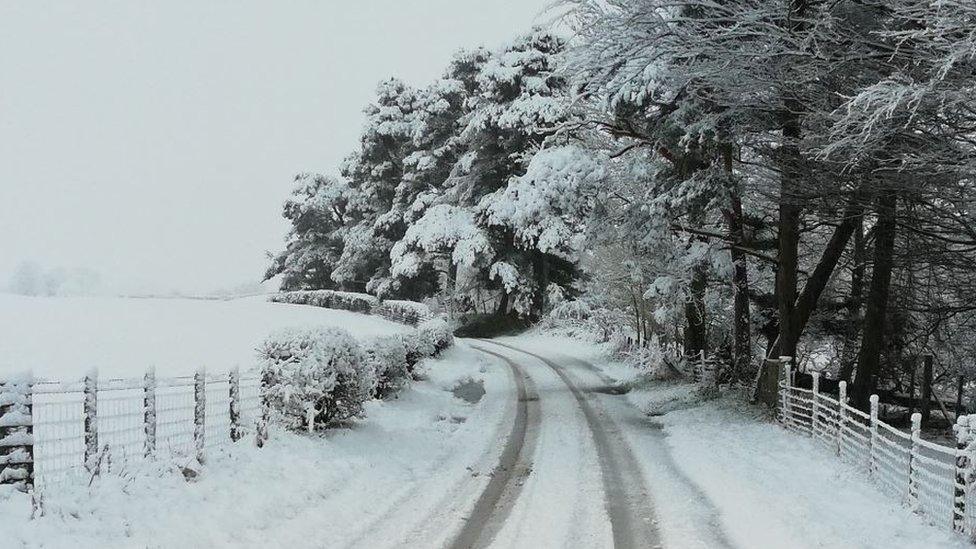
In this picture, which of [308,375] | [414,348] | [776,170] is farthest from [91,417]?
[414,348]

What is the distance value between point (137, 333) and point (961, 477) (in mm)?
26113

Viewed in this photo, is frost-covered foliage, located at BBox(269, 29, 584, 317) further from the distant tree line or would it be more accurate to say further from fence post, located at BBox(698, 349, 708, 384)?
fence post, located at BBox(698, 349, 708, 384)

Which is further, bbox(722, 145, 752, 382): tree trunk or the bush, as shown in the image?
the bush

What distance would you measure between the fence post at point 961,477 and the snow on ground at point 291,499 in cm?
513

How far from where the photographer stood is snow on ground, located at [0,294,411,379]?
711 inches

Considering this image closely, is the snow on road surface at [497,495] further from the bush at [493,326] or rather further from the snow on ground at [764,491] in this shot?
the bush at [493,326]

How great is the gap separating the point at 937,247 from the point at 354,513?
13.8m

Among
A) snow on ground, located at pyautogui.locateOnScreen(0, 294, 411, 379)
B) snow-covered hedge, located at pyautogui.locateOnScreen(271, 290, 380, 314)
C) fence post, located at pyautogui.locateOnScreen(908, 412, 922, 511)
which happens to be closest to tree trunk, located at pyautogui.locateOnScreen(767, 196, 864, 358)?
fence post, located at pyautogui.locateOnScreen(908, 412, 922, 511)

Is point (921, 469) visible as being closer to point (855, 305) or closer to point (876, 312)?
point (876, 312)

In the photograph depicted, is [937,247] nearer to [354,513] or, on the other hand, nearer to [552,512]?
[552,512]

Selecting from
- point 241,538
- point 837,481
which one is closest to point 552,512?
point 241,538

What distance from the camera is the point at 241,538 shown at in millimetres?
7027

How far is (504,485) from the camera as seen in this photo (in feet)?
31.2

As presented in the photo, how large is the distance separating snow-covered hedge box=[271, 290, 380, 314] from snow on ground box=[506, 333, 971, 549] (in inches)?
1106
